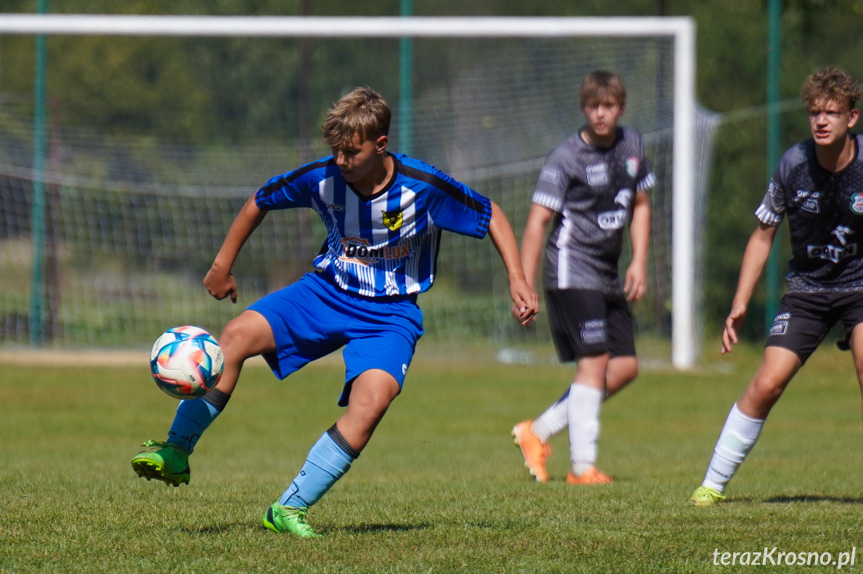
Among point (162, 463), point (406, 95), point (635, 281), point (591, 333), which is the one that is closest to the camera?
point (162, 463)

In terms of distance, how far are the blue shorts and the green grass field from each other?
0.75 m

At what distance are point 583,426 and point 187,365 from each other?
9.86ft

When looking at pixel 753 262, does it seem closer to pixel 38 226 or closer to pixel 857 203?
pixel 857 203

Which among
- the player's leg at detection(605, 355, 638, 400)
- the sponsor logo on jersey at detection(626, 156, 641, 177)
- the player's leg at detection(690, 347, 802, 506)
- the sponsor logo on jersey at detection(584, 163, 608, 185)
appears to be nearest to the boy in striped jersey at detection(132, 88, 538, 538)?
the player's leg at detection(690, 347, 802, 506)

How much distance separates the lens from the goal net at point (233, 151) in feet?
45.6

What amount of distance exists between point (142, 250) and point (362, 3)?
476 cm

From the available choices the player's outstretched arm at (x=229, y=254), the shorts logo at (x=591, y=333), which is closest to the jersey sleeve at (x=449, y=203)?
the player's outstretched arm at (x=229, y=254)

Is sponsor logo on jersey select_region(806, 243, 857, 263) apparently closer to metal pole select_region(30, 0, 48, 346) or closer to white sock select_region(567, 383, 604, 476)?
white sock select_region(567, 383, 604, 476)

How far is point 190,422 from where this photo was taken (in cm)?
474

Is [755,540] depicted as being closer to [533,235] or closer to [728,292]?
[533,235]

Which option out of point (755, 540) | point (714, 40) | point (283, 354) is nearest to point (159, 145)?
point (714, 40)

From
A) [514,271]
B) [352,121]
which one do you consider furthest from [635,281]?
[352,121]
